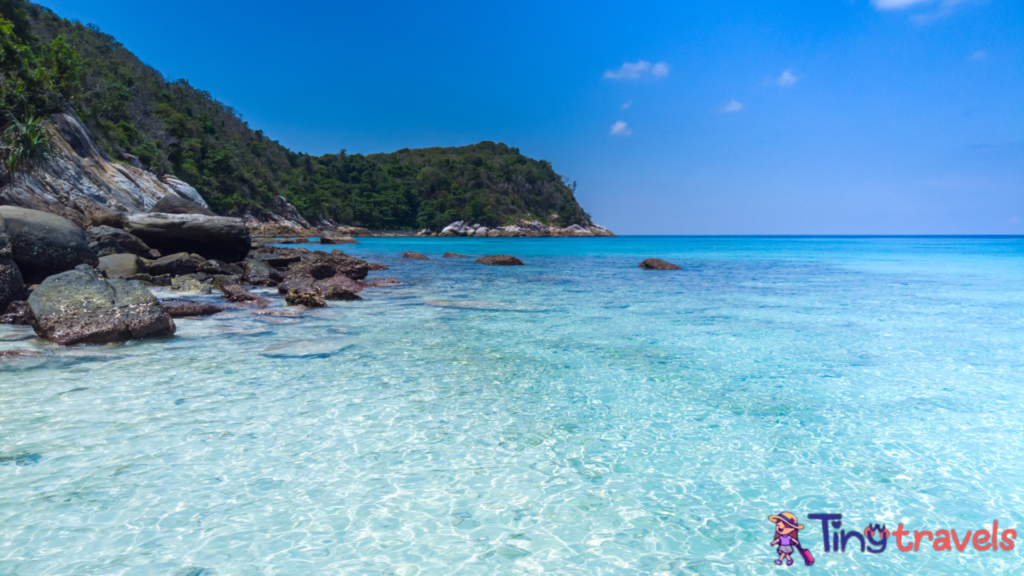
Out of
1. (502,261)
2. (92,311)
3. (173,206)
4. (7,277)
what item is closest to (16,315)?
(7,277)

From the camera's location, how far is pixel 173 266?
18.2 meters

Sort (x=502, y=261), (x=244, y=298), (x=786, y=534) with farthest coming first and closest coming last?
(x=502, y=261) → (x=244, y=298) → (x=786, y=534)

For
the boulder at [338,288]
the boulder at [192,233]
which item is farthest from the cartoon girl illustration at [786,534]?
the boulder at [192,233]

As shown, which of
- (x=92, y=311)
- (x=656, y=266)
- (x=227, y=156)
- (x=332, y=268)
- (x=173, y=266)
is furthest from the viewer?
(x=227, y=156)

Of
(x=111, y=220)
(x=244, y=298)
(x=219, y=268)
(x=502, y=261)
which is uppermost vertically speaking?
(x=111, y=220)

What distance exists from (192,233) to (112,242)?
2.66m

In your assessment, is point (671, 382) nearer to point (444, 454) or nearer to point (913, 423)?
point (913, 423)

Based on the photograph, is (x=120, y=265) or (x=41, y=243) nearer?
(x=41, y=243)

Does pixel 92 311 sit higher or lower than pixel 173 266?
lower

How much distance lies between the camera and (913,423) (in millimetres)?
5879

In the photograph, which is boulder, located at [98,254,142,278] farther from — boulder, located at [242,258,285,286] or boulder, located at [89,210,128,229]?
boulder, located at [89,210,128,229]

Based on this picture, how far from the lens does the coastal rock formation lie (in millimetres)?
17531

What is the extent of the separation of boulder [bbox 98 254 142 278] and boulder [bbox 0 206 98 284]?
2.92 m

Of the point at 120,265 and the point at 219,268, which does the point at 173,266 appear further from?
the point at 120,265
